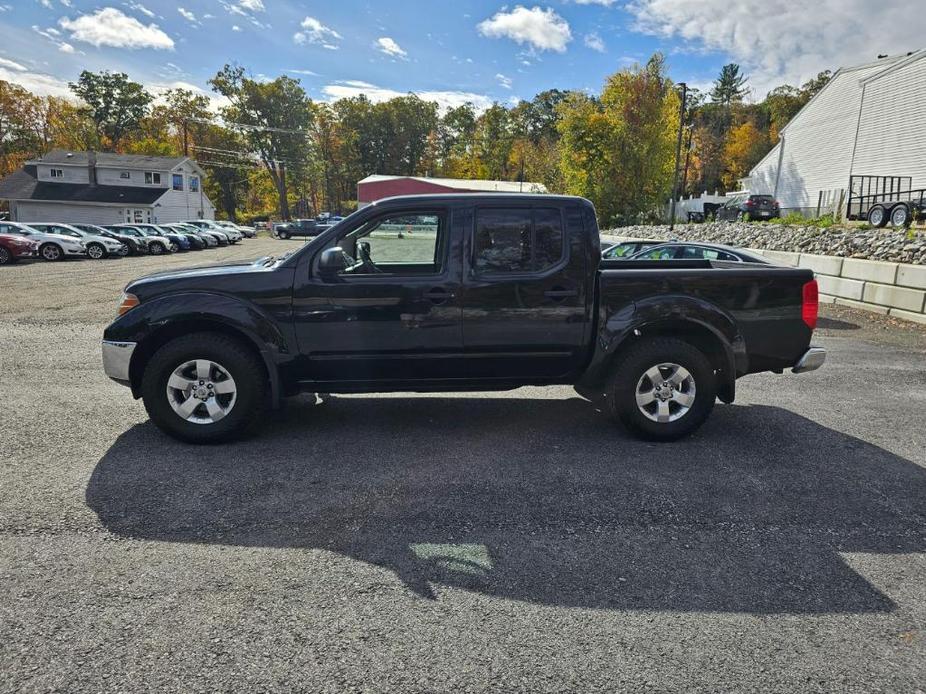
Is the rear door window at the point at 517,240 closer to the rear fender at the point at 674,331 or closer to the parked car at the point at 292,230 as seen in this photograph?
the rear fender at the point at 674,331

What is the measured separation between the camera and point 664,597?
9.16 ft

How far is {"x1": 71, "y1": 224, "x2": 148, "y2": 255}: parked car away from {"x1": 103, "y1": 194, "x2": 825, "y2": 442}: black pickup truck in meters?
28.0

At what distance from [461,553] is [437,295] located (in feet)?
6.79

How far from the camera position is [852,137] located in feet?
97.7

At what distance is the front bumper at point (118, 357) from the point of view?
452cm

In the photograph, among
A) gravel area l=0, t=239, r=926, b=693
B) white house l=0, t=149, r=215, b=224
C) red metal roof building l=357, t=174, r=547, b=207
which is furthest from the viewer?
red metal roof building l=357, t=174, r=547, b=207

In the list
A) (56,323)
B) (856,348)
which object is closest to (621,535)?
(856,348)

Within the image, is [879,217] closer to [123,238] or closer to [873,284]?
[873,284]

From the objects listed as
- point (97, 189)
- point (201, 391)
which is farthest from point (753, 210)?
point (97, 189)

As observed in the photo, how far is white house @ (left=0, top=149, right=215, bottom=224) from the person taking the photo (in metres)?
48.0

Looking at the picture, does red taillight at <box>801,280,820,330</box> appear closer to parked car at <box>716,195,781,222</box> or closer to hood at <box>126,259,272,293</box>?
hood at <box>126,259,272,293</box>

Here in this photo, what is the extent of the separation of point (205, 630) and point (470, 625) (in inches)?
45.1

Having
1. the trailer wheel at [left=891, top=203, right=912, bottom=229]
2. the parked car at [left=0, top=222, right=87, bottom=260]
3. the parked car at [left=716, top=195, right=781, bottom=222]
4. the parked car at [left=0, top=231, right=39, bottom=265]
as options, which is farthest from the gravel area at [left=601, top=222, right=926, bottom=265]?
the parked car at [left=0, top=231, right=39, bottom=265]

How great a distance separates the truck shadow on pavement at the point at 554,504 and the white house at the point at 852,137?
88.5ft
